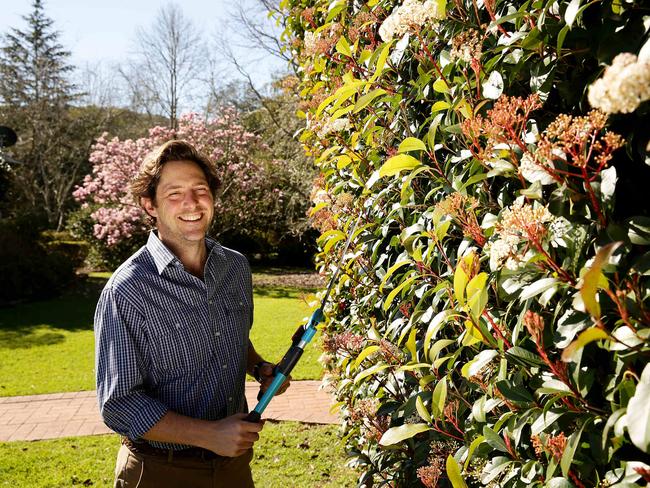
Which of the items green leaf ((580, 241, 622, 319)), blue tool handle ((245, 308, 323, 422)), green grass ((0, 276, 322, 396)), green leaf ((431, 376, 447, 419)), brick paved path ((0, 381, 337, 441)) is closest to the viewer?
green leaf ((580, 241, 622, 319))

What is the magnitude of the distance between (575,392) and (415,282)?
76 centimetres

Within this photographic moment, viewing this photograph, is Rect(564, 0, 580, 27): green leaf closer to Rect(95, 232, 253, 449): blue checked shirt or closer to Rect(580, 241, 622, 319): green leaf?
Rect(580, 241, 622, 319): green leaf

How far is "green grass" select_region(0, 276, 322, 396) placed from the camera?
21.4 feet

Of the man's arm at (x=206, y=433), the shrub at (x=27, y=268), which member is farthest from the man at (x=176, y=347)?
the shrub at (x=27, y=268)

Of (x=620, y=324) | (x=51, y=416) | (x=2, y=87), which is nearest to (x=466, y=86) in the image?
(x=620, y=324)

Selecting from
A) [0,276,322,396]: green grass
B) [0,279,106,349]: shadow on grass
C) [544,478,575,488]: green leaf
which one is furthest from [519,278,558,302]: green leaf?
[0,279,106,349]: shadow on grass

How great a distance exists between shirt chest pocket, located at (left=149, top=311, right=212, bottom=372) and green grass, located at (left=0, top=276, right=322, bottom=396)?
4.63m

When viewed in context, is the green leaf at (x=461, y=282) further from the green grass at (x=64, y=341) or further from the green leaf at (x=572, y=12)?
the green grass at (x=64, y=341)

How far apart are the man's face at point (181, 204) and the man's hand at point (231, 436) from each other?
25.8 inches

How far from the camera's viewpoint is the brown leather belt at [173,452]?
1.96 metres

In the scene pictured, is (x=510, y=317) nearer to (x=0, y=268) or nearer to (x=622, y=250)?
(x=622, y=250)

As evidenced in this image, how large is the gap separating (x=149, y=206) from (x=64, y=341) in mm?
7037

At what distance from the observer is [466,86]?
140cm

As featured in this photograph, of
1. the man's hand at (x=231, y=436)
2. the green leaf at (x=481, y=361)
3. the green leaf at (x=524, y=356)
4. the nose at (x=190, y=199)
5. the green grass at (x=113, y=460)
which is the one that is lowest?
the green grass at (x=113, y=460)
